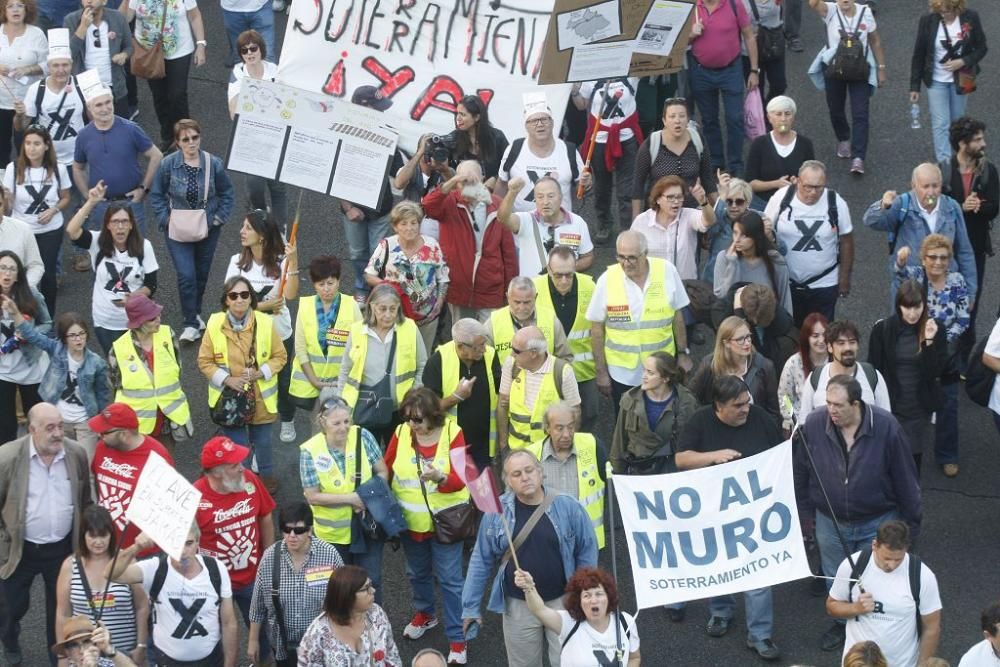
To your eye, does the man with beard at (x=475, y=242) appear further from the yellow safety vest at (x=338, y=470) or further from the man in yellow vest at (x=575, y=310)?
the yellow safety vest at (x=338, y=470)

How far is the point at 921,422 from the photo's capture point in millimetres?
11500

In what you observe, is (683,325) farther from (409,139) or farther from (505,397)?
(409,139)

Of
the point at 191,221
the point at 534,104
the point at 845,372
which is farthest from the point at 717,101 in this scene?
the point at 845,372

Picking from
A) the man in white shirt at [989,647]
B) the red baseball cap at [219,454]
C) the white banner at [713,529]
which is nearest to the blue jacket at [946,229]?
the white banner at [713,529]

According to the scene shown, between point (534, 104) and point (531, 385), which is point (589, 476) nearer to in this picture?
point (531, 385)

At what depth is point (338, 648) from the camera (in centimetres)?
907

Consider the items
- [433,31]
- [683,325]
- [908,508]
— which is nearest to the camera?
[908,508]

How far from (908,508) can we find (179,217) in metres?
6.02

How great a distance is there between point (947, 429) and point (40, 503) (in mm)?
5850

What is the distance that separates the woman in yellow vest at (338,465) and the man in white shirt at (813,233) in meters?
3.54

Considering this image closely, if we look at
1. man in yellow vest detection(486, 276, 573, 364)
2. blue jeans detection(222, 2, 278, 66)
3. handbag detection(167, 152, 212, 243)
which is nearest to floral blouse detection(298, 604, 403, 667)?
man in yellow vest detection(486, 276, 573, 364)

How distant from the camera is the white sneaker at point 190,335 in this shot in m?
14.0

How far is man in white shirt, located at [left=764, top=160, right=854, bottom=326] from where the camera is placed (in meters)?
12.3

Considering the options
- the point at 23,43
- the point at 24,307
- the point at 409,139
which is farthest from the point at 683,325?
the point at 23,43
